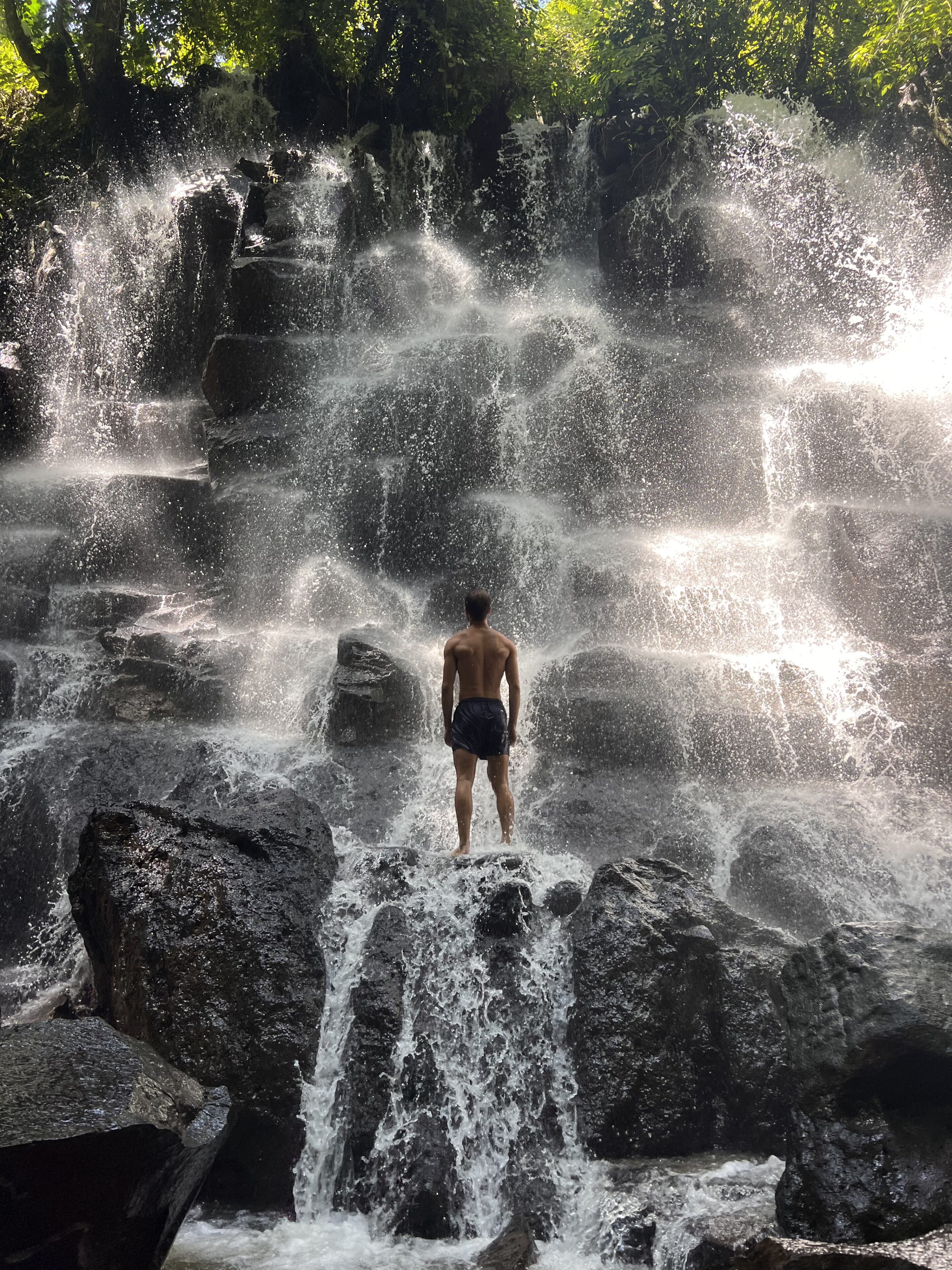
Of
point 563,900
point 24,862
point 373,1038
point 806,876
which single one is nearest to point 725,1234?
point 373,1038

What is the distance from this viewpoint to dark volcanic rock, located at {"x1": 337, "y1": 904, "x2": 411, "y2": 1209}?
14.4 ft

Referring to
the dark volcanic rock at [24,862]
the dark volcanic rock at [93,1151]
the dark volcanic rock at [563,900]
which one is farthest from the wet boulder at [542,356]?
the dark volcanic rock at [93,1151]

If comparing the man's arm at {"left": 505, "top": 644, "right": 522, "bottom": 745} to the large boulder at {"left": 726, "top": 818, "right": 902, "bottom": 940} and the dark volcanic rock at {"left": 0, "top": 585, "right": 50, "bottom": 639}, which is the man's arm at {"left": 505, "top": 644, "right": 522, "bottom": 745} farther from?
the dark volcanic rock at {"left": 0, "top": 585, "right": 50, "bottom": 639}

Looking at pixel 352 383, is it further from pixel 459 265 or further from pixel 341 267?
pixel 459 265

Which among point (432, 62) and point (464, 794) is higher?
point (432, 62)

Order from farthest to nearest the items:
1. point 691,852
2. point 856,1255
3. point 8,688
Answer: point 8,688
point 691,852
point 856,1255

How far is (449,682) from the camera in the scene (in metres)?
6.31

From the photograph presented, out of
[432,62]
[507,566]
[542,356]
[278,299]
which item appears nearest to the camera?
[507,566]

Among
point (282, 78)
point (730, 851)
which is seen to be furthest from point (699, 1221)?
point (282, 78)

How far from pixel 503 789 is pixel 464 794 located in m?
0.35

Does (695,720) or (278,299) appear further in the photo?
(278,299)

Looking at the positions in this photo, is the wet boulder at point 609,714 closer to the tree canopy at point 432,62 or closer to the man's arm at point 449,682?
the man's arm at point 449,682

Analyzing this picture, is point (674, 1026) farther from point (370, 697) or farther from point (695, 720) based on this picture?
point (370, 697)

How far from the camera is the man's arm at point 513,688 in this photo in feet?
21.1
